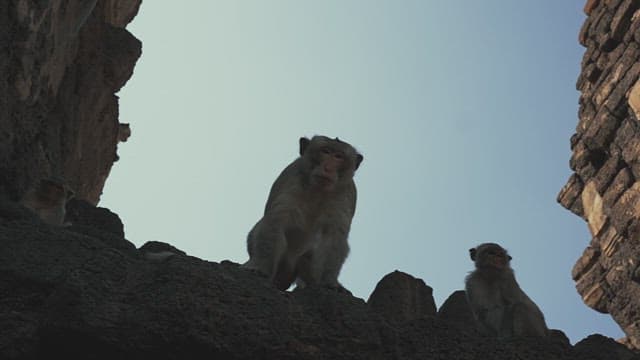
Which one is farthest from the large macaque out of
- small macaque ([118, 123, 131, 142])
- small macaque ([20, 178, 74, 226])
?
small macaque ([118, 123, 131, 142])

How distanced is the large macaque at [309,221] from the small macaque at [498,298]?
1905mm

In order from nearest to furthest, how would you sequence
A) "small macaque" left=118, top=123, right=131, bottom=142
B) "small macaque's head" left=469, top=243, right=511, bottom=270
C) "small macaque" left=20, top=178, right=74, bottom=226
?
1. "small macaque" left=20, top=178, right=74, bottom=226
2. "small macaque's head" left=469, top=243, right=511, bottom=270
3. "small macaque" left=118, top=123, right=131, bottom=142

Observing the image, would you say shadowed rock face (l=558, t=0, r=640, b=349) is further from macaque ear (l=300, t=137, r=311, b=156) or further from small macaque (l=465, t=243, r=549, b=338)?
macaque ear (l=300, t=137, r=311, b=156)

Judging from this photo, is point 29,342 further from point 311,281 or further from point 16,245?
point 311,281

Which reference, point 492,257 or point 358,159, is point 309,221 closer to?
point 358,159

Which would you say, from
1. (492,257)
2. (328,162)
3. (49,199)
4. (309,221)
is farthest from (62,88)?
(492,257)

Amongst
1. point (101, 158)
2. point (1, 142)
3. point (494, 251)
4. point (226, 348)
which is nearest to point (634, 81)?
point (494, 251)

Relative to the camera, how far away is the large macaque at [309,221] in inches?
266

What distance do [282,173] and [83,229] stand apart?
2.44 meters

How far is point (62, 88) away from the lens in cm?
923

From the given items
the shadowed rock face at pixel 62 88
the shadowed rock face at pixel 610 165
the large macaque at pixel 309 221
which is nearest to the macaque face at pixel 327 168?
the large macaque at pixel 309 221

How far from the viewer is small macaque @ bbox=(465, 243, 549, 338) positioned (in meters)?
8.20

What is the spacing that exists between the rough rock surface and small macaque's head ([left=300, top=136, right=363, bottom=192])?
2531mm

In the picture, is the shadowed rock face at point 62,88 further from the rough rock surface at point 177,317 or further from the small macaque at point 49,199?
the rough rock surface at point 177,317
